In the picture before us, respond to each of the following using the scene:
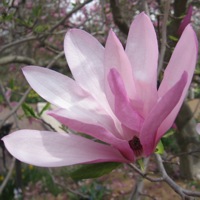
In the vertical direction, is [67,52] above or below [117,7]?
above

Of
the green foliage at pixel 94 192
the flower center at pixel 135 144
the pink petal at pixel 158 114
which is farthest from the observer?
the green foliage at pixel 94 192

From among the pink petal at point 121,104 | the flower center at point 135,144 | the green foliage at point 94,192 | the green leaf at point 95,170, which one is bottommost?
the green foliage at point 94,192

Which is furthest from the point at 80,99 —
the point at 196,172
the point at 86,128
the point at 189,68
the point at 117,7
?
Result: the point at 196,172

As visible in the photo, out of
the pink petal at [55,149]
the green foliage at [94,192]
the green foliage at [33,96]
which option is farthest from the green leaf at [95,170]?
the green foliage at [94,192]

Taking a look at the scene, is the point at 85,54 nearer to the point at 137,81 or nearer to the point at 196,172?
the point at 137,81

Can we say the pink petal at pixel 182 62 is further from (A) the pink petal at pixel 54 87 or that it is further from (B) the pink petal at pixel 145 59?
(A) the pink petal at pixel 54 87

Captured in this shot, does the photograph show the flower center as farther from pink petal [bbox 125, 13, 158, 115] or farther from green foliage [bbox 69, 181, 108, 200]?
green foliage [bbox 69, 181, 108, 200]

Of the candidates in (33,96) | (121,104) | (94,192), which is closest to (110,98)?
(121,104)

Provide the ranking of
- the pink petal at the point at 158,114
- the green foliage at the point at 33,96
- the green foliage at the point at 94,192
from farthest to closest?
1. the green foliage at the point at 94,192
2. the green foliage at the point at 33,96
3. the pink petal at the point at 158,114

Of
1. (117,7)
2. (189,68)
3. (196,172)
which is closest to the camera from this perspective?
(189,68)
